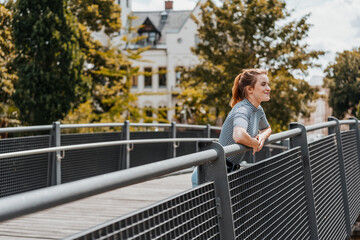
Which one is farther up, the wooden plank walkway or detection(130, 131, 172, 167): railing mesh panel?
detection(130, 131, 172, 167): railing mesh panel

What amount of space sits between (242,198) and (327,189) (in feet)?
10.2

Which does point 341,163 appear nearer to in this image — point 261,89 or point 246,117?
point 261,89

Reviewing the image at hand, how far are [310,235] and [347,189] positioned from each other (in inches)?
97.3

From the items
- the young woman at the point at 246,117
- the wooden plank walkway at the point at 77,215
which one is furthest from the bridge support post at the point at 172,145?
the young woman at the point at 246,117

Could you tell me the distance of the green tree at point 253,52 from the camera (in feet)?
109

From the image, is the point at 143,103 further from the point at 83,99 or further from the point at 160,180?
the point at 160,180

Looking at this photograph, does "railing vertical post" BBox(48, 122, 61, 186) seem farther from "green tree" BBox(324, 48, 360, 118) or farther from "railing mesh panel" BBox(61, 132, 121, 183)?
"green tree" BBox(324, 48, 360, 118)

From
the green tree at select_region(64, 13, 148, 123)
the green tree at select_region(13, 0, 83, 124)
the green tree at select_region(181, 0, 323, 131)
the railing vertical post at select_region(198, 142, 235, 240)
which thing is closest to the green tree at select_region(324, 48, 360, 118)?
the green tree at select_region(181, 0, 323, 131)

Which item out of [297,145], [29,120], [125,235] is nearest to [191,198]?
[125,235]

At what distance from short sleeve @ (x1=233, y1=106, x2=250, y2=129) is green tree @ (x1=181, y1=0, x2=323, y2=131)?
2827cm

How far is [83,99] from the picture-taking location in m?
25.6

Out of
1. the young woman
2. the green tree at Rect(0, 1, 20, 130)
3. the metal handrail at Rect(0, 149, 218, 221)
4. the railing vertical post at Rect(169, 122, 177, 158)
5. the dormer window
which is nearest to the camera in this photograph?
the metal handrail at Rect(0, 149, 218, 221)

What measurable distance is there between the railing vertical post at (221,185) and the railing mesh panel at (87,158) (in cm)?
662

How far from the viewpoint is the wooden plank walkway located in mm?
6180
